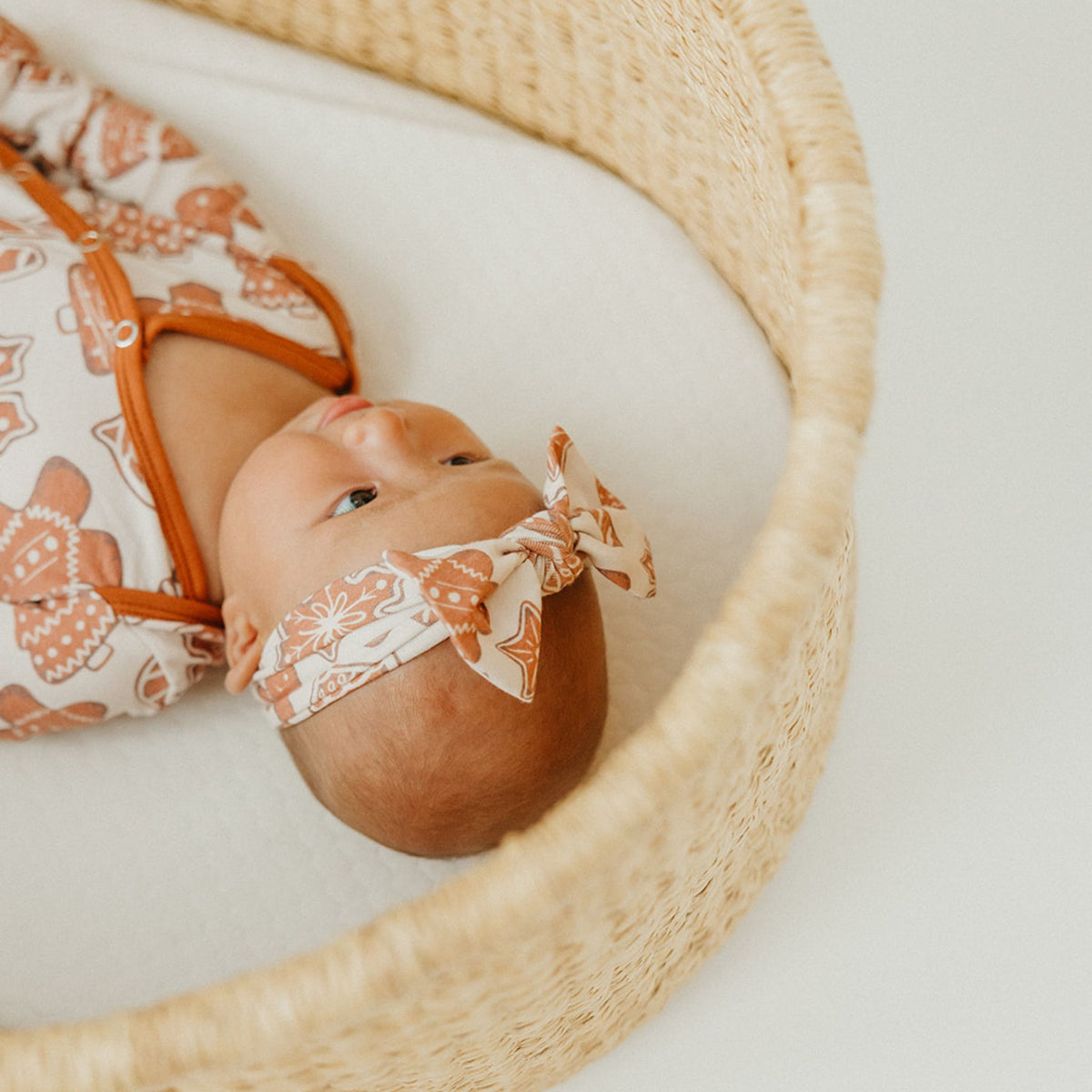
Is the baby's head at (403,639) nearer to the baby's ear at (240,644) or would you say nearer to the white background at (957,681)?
Result: the baby's ear at (240,644)

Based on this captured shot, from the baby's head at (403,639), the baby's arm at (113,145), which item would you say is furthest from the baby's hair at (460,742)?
the baby's arm at (113,145)

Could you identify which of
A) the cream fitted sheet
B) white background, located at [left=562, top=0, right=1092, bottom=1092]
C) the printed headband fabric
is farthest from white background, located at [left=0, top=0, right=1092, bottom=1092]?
the printed headband fabric

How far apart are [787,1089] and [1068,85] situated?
2.79ft

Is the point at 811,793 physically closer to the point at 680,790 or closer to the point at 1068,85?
the point at 680,790

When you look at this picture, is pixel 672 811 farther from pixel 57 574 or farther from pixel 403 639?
pixel 57 574

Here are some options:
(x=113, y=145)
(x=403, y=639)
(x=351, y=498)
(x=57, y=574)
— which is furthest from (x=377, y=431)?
(x=113, y=145)

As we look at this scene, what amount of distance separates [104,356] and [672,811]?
0.58 m

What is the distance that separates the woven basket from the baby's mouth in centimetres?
30

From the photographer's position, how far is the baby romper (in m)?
0.81

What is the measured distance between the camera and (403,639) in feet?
2.10

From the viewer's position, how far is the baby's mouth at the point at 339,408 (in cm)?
79

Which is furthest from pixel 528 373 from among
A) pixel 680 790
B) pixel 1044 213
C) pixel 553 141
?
pixel 680 790

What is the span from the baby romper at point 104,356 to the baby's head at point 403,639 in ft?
0.26

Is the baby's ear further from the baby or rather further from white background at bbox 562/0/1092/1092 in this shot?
white background at bbox 562/0/1092/1092
